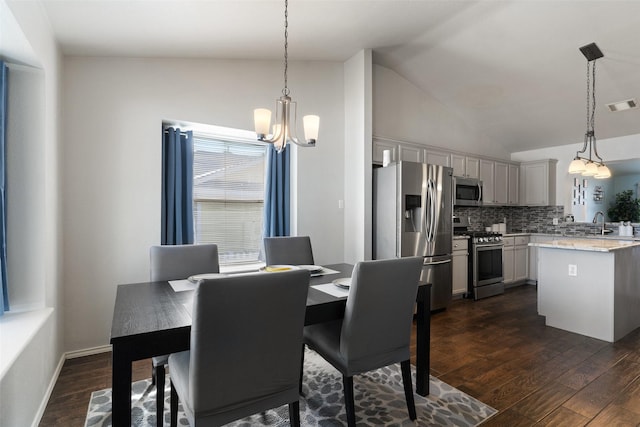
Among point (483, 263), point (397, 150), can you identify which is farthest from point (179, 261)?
point (483, 263)

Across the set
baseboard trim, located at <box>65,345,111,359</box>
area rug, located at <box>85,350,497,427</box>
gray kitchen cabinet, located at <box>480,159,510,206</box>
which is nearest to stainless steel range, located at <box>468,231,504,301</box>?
gray kitchen cabinet, located at <box>480,159,510,206</box>

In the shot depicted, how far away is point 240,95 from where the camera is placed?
3307mm

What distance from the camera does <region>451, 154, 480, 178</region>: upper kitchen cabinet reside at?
4832 millimetres

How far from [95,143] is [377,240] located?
2.91 metres

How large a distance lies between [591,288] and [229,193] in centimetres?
375

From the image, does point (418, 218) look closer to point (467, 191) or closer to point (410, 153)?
point (410, 153)

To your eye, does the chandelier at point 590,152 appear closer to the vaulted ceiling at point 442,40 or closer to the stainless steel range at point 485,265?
the vaulted ceiling at point 442,40

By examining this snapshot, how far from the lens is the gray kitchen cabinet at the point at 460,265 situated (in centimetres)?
433

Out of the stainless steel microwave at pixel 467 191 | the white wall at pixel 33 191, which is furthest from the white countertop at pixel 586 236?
the white wall at pixel 33 191

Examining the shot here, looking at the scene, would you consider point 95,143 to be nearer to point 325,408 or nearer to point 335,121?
point 335,121

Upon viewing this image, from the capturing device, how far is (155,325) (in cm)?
133

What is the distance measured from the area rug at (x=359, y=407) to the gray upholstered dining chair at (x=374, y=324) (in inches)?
6.8

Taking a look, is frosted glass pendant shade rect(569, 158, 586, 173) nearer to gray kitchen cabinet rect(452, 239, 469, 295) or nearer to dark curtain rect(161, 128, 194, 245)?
gray kitchen cabinet rect(452, 239, 469, 295)

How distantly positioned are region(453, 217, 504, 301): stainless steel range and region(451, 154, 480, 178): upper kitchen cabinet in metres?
0.71
